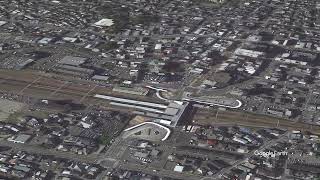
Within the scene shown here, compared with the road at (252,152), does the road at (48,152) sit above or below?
above

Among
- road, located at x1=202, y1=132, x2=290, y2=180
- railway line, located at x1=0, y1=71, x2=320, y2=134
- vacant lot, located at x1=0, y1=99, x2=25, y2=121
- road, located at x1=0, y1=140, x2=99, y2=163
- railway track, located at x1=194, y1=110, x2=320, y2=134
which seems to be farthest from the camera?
vacant lot, located at x1=0, y1=99, x2=25, y2=121

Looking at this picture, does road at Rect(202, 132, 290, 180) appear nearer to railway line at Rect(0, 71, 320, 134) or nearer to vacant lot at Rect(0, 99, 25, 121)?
railway line at Rect(0, 71, 320, 134)

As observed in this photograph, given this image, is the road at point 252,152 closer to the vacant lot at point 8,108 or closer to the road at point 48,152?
the road at point 48,152

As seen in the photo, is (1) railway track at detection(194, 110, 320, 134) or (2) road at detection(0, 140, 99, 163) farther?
(1) railway track at detection(194, 110, 320, 134)

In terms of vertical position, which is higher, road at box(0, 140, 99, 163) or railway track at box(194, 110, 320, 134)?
road at box(0, 140, 99, 163)

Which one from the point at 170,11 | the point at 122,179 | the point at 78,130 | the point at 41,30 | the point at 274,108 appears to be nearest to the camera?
the point at 122,179

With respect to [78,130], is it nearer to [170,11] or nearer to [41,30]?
[41,30]

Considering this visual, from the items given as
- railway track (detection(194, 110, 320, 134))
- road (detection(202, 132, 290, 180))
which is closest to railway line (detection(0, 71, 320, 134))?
railway track (detection(194, 110, 320, 134))

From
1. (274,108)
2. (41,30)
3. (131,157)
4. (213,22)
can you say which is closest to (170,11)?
(213,22)

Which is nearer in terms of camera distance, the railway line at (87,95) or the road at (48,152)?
the road at (48,152)

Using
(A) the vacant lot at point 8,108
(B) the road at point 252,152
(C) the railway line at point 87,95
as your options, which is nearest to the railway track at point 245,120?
(C) the railway line at point 87,95

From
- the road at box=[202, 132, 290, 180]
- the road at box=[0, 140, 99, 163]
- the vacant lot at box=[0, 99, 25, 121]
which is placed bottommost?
the road at box=[202, 132, 290, 180]
